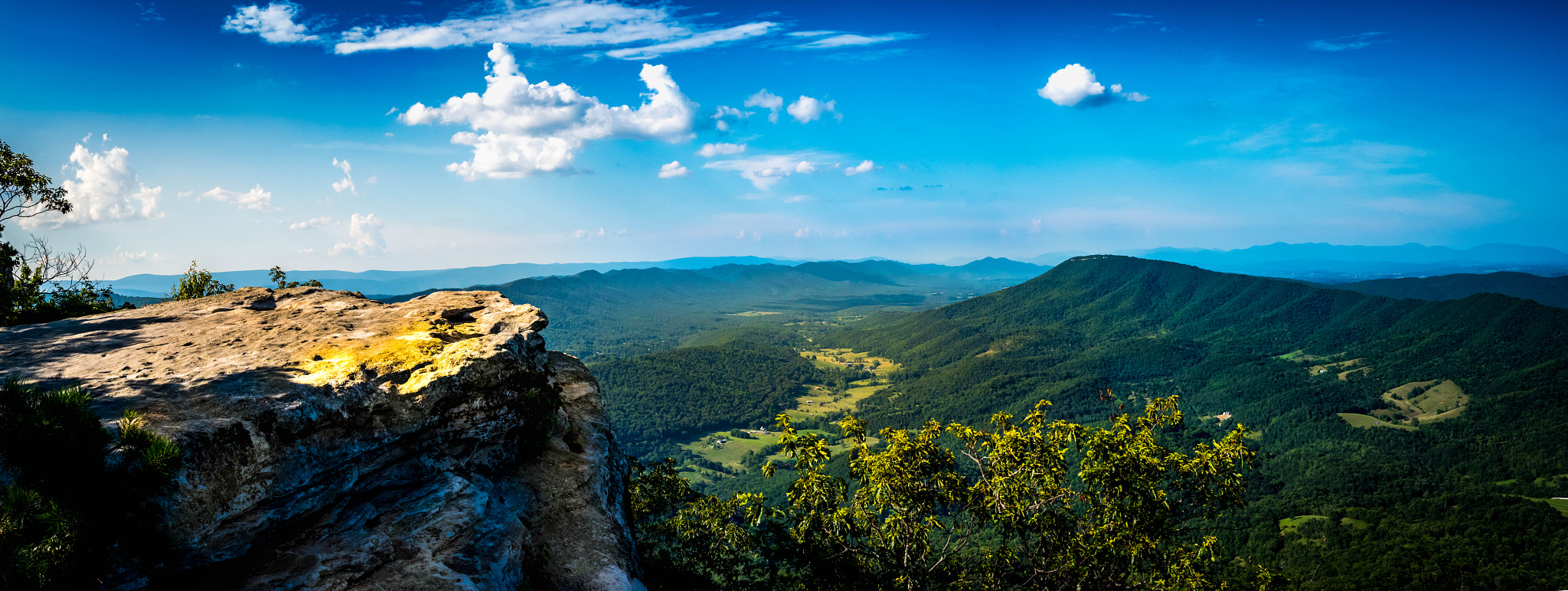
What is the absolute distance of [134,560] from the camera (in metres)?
8.10

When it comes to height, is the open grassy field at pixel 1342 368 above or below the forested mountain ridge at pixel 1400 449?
above

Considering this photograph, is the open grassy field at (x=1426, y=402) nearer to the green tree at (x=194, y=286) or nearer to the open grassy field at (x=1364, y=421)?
the open grassy field at (x=1364, y=421)

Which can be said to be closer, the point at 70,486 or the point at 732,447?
the point at 70,486

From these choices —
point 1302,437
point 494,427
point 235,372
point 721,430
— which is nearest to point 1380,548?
point 1302,437

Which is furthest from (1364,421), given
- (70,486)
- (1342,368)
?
(70,486)

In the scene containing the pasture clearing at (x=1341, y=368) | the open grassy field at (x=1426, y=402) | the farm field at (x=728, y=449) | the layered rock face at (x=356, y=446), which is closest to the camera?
the layered rock face at (x=356, y=446)

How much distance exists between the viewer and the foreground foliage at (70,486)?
7.01 meters

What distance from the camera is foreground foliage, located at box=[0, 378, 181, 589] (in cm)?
701

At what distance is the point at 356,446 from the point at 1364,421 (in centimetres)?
21965

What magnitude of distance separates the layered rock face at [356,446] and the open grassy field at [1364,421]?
20821 cm

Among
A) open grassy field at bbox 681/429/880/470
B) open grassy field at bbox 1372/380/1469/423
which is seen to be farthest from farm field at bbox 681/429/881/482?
open grassy field at bbox 1372/380/1469/423

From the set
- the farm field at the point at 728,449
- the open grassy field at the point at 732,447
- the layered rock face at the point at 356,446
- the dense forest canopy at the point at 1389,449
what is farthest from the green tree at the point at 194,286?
the open grassy field at the point at 732,447

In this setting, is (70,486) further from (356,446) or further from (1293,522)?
(1293,522)

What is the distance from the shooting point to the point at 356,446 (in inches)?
443
